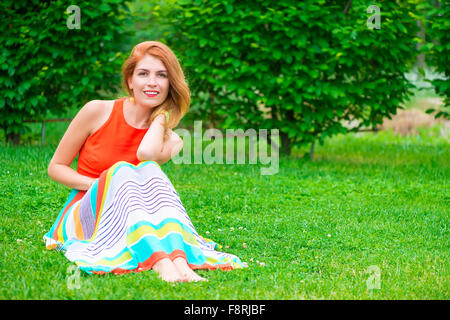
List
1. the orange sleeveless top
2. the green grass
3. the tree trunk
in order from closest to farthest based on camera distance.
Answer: the green grass, the orange sleeveless top, the tree trunk

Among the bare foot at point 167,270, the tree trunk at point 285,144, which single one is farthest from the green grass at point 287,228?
the tree trunk at point 285,144

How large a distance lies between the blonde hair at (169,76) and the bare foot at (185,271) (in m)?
0.95

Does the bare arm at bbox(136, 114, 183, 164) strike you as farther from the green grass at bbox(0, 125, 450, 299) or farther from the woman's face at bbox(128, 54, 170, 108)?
the green grass at bbox(0, 125, 450, 299)

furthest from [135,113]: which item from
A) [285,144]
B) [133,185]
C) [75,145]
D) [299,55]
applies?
[285,144]

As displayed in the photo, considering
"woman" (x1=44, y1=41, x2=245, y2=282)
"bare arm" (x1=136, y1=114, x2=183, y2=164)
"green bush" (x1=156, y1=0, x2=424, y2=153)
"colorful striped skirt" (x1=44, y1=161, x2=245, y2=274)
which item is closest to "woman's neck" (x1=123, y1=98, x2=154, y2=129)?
"woman" (x1=44, y1=41, x2=245, y2=282)

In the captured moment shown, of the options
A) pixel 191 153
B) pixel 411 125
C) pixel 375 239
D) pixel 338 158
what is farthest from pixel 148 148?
pixel 411 125

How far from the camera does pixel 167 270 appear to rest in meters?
3.11

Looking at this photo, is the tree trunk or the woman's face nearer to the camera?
the woman's face

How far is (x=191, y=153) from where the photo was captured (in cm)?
789

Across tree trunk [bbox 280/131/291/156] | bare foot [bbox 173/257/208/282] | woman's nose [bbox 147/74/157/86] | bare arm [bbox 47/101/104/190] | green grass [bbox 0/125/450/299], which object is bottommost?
green grass [bbox 0/125/450/299]

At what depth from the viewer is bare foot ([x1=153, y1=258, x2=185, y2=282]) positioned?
307 centimetres

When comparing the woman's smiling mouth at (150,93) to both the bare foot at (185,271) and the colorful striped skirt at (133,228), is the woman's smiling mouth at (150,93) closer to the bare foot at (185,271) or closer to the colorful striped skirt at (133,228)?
the colorful striped skirt at (133,228)

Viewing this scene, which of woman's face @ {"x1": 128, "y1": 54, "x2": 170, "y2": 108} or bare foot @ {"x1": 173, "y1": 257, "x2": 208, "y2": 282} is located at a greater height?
woman's face @ {"x1": 128, "y1": 54, "x2": 170, "y2": 108}

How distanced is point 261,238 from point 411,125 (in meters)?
8.06
